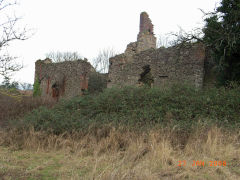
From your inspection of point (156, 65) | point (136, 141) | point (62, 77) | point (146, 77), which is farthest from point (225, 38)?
point (62, 77)

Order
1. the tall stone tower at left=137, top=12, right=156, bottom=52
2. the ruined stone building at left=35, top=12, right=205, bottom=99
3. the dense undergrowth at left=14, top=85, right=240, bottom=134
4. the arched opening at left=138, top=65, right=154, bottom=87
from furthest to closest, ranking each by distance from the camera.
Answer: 1. the tall stone tower at left=137, top=12, right=156, bottom=52
2. the arched opening at left=138, top=65, right=154, bottom=87
3. the ruined stone building at left=35, top=12, right=205, bottom=99
4. the dense undergrowth at left=14, top=85, right=240, bottom=134

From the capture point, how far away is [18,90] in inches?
257

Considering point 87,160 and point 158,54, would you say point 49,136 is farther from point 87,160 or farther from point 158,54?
point 158,54

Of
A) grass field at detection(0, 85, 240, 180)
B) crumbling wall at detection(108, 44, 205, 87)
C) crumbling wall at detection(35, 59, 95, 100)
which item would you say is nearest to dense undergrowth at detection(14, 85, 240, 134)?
grass field at detection(0, 85, 240, 180)

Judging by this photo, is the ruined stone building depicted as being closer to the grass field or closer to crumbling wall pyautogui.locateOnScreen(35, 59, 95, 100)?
crumbling wall pyautogui.locateOnScreen(35, 59, 95, 100)

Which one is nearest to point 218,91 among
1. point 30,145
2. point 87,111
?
point 87,111

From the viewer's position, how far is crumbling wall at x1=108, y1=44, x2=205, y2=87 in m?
10.5

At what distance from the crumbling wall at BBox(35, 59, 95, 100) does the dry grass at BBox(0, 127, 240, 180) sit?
10.7m

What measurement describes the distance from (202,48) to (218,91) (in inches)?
120

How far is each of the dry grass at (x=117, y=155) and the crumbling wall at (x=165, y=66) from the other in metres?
5.60

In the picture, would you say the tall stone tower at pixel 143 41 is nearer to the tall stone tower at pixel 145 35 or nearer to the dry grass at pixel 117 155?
the tall stone tower at pixel 145 35

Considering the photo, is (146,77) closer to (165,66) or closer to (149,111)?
(165,66)

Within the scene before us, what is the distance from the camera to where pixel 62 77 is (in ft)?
62.0
